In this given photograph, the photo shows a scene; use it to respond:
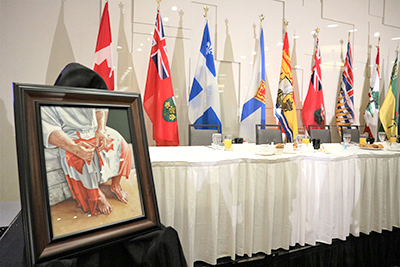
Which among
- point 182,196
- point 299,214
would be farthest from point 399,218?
point 182,196

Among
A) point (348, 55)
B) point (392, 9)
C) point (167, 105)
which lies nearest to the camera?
point (167, 105)

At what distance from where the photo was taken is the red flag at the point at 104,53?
2.90 m

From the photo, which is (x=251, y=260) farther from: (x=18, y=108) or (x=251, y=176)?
(x=18, y=108)

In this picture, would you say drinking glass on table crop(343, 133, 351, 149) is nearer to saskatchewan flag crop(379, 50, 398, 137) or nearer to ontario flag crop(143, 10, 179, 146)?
ontario flag crop(143, 10, 179, 146)

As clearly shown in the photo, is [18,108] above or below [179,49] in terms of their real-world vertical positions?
below

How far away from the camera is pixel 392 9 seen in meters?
5.11

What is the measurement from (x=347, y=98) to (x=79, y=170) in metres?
4.74

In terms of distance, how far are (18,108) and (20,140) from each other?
9 centimetres

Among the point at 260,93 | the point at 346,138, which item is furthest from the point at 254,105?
the point at 346,138

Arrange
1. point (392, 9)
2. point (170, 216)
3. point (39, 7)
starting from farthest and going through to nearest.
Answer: point (392, 9)
point (39, 7)
point (170, 216)

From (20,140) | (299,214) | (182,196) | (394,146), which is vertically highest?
(20,140)

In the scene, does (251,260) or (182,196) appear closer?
(182,196)

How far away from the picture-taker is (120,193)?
806 millimetres

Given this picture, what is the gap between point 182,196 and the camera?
1371 mm
